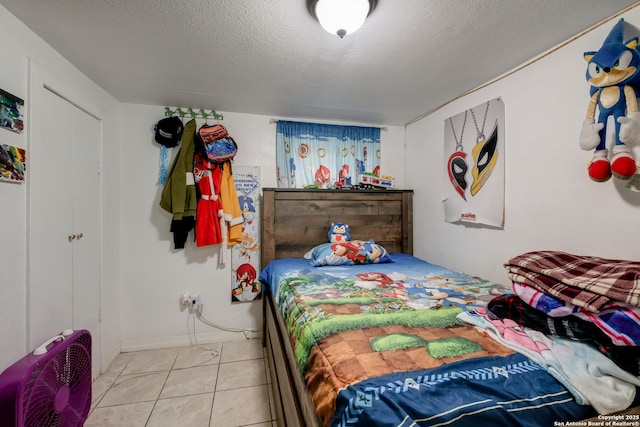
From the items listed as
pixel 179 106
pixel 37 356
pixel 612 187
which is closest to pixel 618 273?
pixel 612 187

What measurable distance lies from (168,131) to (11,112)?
1.20 meters

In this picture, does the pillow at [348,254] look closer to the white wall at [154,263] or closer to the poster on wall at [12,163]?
the white wall at [154,263]

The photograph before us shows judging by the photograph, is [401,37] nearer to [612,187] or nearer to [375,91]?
[375,91]

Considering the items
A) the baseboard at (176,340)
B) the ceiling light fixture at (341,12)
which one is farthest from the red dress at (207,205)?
the ceiling light fixture at (341,12)

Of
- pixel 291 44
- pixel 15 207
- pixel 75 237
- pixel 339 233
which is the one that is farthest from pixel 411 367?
pixel 75 237

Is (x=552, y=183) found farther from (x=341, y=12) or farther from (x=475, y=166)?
(x=341, y=12)

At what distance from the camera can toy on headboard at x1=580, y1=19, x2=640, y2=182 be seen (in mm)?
1198

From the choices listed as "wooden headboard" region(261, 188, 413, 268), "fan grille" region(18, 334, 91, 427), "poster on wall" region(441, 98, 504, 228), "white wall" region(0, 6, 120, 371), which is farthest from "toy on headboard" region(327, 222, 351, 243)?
"white wall" region(0, 6, 120, 371)

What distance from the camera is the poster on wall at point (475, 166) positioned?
1970 mm

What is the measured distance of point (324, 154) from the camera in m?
2.95

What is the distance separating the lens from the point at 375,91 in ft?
7.34

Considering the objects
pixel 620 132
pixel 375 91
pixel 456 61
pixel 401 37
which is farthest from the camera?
pixel 375 91

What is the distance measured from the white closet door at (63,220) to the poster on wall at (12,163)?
61 mm

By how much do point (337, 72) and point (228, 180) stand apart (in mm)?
1449
